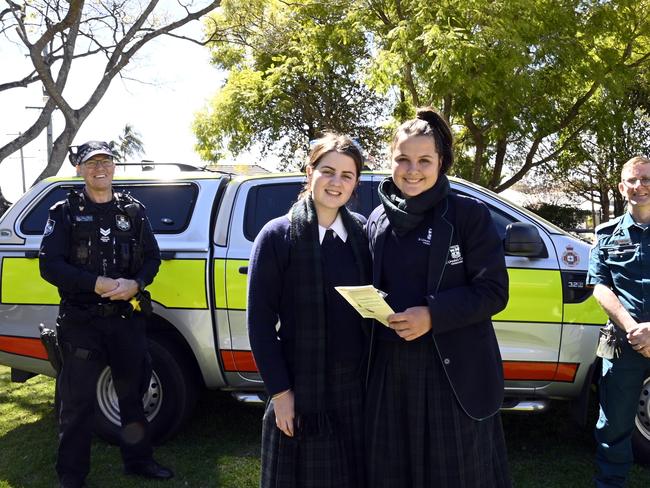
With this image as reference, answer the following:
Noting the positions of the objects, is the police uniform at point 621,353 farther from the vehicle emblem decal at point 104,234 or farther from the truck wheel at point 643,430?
the vehicle emblem decal at point 104,234

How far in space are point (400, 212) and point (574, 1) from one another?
11973 millimetres

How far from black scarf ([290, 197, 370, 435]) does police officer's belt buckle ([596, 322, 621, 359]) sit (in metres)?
1.82

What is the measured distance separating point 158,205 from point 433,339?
9.61 ft

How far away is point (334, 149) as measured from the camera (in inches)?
91.1

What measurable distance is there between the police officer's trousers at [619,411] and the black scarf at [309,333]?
6.09 ft

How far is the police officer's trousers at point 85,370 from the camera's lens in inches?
140

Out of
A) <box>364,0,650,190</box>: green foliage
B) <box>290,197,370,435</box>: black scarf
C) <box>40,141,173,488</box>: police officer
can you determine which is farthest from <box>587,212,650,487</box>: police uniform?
<box>364,0,650,190</box>: green foliage

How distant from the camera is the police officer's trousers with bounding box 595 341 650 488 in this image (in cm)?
326

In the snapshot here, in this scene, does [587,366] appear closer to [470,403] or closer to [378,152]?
[470,403]

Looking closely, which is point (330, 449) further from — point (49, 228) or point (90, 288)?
point (49, 228)

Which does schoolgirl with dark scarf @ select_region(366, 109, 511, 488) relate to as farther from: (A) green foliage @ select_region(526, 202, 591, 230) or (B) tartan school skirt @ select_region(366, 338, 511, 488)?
(A) green foliage @ select_region(526, 202, 591, 230)

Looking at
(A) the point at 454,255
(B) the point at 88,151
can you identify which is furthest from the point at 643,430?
(B) the point at 88,151

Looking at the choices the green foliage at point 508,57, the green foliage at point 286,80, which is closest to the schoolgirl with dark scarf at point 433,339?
the green foliage at point 508,57

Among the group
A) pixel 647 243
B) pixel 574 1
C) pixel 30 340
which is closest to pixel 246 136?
pixel 574 1
